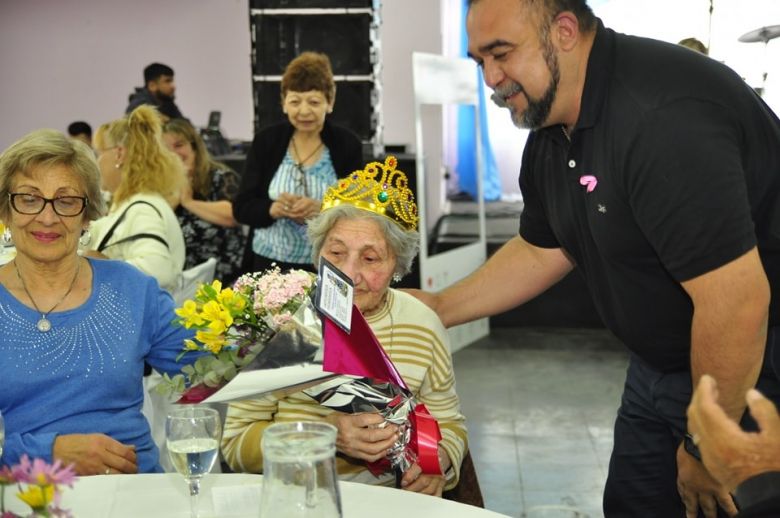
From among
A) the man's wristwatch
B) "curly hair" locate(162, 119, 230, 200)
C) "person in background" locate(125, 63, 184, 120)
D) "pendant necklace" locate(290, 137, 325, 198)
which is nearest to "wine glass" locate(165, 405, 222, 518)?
the man's wristwatch

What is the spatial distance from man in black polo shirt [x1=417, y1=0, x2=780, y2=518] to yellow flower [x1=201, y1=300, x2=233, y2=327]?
0.72 metres

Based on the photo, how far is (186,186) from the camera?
463 cm

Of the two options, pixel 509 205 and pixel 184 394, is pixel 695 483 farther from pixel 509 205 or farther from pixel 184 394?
pixel 509 205

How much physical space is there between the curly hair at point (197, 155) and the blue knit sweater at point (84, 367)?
247 cm

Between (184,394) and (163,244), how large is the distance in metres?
2.19

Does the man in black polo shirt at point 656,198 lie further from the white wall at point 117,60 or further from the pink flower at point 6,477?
the white wall at point 117,60

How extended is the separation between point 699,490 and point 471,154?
25.9ft

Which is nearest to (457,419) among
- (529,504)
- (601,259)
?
(601,259)

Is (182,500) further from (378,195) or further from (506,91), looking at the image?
(506,91)

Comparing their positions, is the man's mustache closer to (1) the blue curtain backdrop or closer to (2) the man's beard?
(2) the man's beard

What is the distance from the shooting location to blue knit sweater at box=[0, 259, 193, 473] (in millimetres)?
2330

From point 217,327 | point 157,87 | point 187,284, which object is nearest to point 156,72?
point 157,87

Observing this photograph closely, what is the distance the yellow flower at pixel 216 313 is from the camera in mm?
1806

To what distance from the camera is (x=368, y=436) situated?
2.07m
